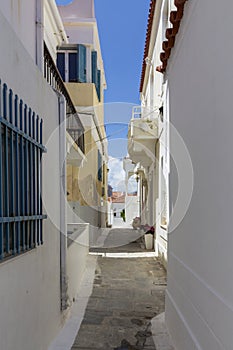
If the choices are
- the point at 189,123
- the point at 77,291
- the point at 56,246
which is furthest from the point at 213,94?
the point at 77,291

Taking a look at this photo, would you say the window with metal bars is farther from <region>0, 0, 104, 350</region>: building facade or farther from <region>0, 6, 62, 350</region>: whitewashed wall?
<region>0, 6, 62, 350</region>: whitewashed wall

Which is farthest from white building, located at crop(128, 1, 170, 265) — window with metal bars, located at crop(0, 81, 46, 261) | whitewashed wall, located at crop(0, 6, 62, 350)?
window with metal bars, located at crop(0, 81, 46, 261)

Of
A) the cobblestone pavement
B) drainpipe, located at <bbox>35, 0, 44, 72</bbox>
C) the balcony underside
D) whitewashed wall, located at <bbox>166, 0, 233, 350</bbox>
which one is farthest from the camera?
the balcony underside

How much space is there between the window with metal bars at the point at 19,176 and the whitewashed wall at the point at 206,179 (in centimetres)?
173

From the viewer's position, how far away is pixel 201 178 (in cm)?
321

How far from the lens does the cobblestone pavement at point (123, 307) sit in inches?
191

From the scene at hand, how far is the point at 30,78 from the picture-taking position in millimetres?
3641

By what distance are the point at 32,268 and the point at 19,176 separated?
3.50 ft

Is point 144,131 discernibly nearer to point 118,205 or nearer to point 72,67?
point 72,67

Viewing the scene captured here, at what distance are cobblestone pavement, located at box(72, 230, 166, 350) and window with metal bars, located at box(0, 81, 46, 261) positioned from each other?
213 centimetres

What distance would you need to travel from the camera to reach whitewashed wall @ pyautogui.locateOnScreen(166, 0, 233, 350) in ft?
7.88

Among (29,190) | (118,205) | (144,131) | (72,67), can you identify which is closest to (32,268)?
(29,190)

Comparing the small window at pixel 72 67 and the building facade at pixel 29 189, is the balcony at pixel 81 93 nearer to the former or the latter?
Answer: the small window at pixel 72 67

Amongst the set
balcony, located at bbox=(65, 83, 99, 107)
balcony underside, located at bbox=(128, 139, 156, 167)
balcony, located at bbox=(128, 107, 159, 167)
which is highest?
balcony, located at bbox=(65, 83, 99, 107)
